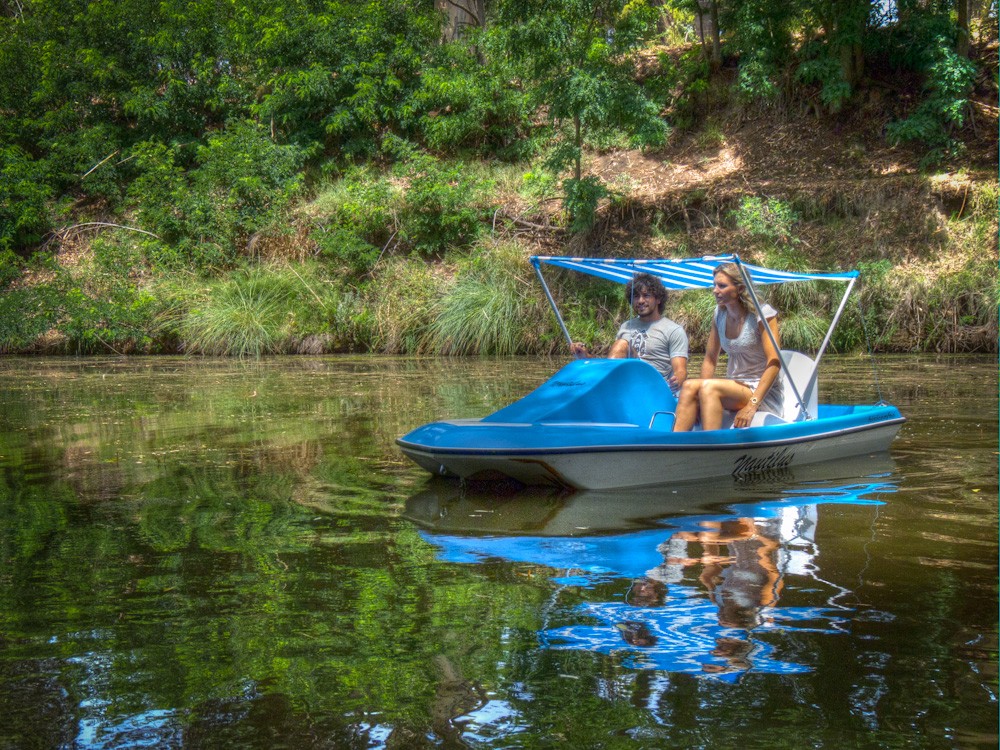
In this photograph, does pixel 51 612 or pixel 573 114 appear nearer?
pixel 51 612

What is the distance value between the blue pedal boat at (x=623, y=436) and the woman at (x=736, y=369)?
13cm

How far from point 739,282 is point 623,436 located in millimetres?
1698

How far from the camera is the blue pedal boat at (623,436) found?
6625 mm

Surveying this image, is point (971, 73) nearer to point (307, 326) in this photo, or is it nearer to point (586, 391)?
point (307, 326)

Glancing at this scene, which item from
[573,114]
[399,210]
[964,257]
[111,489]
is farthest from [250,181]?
[111,489]

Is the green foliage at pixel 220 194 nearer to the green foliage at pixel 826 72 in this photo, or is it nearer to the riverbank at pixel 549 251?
the riverbank at pixel 549 251

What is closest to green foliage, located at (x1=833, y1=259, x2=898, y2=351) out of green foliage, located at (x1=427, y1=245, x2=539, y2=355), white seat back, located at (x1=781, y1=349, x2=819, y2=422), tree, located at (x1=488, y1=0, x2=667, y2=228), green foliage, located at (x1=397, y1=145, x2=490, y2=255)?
tree, located at (x1=488, y1=0, x2=667, y2=228)

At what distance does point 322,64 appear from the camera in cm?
2486

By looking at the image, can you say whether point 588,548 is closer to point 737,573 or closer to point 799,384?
point 737,573

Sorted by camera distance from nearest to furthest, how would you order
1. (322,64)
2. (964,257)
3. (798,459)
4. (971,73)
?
(798,459) < (964,257) < (971,73) < (322,64)

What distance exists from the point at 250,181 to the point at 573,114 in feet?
24.6

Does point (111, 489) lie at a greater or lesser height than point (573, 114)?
lesser

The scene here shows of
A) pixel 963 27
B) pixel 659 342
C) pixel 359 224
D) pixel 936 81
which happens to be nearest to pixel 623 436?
pixel 659 342

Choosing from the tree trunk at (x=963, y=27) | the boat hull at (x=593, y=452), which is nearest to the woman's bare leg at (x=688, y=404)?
the boat hull at (x=593, y=452)
